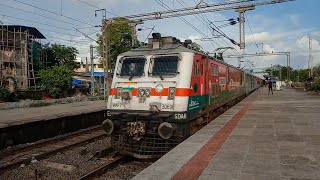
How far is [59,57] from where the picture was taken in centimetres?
5897

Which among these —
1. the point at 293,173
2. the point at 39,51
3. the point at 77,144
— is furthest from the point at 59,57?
the point at 293,173

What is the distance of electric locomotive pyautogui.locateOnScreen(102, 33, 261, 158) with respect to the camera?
9.05m

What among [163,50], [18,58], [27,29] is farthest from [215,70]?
[27,29]

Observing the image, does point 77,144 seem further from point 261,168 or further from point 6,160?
point 261,168

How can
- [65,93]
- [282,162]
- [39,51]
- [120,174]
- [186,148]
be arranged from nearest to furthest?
[282,162], [186,148], [120,174], [65,93], [39,51]

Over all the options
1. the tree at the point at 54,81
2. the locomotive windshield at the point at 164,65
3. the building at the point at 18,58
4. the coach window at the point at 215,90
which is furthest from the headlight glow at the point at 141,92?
the tree at the point at 54,81

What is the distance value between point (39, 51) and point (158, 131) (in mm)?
45389

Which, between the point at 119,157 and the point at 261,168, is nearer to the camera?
the point at 261,168

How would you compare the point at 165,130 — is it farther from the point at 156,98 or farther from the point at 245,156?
the point at 245,156

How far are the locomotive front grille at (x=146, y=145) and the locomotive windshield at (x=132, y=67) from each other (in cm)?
194

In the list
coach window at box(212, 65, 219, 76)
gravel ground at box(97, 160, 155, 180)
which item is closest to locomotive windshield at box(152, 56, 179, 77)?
gravel ground at box(97, 160, 155, 180)

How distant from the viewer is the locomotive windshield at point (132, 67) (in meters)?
10.1

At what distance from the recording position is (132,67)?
10.3m

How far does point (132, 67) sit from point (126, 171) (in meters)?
3.22
